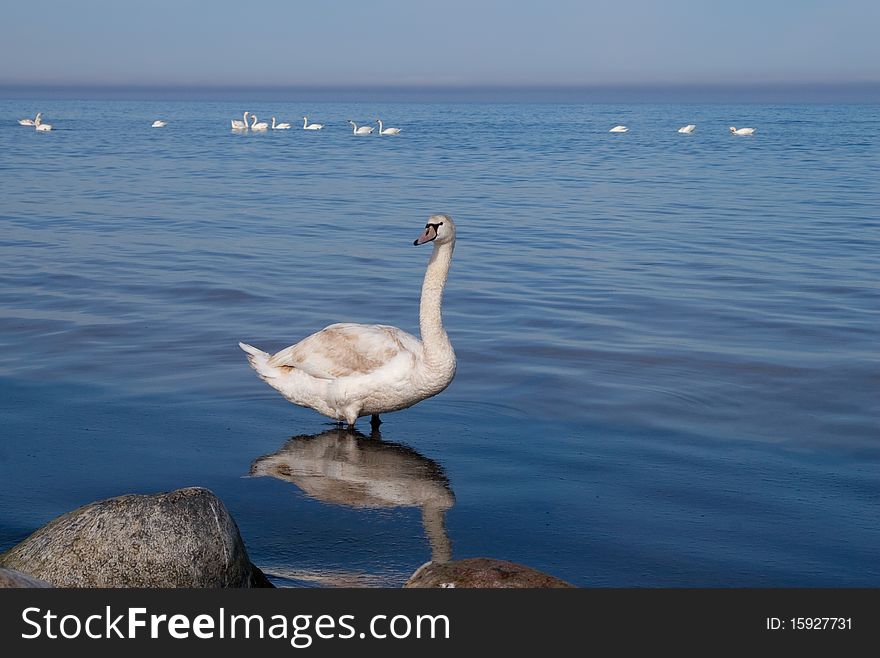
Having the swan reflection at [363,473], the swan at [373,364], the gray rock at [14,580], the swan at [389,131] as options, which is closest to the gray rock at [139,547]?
the gray rock at [14,580]

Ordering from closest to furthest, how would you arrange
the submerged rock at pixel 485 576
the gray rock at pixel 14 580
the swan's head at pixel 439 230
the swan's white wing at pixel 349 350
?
the gray rock at pixel 14 580, the submerged rock at pixel 485 576, the swan's white wing at pixel 349 350, the swan's head at pixel 439 230

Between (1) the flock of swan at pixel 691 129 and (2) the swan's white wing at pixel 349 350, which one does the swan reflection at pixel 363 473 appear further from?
(1) the flock of swan at pixel 691 129

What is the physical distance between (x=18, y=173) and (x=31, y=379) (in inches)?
1072

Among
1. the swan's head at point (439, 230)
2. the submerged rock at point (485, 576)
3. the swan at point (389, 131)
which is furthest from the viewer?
the swan at point (389, 131)

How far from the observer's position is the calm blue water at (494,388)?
714cm

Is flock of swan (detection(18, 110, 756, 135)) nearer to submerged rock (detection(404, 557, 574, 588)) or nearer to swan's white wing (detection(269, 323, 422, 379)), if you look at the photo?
swan's white wing (detection(269, 323, 422, 379))

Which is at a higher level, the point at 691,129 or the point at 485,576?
the point at 691,129

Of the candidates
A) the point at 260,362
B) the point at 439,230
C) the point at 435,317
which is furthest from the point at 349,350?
the point at 439,230

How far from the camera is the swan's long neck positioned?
351 inches

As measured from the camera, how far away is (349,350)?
923cm

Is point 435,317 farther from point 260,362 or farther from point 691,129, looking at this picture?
point 691,129

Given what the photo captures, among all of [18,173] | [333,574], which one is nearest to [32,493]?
[333,574]

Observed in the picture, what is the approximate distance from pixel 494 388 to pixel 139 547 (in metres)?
5.44

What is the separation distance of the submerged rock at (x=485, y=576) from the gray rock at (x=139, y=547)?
3.40ft
